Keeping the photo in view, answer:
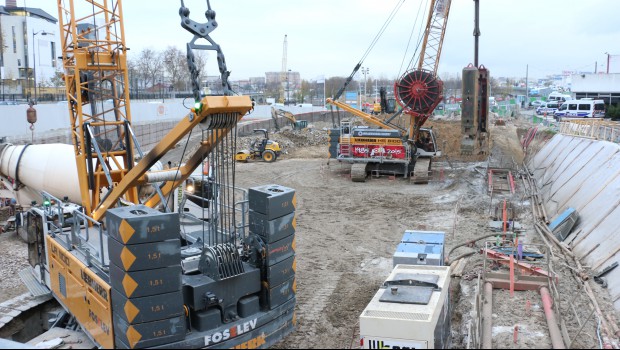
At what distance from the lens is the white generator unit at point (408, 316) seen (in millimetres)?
7434

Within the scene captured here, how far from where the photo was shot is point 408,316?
7.57 m

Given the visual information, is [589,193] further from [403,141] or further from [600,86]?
[600,86]

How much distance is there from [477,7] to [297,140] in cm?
2080

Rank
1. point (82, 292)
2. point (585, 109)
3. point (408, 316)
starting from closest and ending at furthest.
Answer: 1. point (408, 316)
2. point (82, 292)
3. point (585, 109)

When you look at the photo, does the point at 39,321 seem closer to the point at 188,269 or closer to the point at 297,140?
the point at 188,269

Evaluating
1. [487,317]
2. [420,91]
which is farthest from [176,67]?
[487,317]

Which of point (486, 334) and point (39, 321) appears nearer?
point (486, 334)

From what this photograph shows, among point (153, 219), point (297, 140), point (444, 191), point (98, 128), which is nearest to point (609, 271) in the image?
point (153, 219)

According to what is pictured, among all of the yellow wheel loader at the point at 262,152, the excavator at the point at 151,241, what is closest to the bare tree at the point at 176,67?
the yellow wheel loader at the point at 262,152

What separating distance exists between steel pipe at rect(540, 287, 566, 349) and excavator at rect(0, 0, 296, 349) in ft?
13.5

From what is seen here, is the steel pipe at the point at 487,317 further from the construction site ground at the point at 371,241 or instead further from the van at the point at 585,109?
the van at the point at 585,109

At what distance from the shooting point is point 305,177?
2897 centimetres

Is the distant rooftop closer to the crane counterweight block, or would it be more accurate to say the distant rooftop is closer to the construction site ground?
the construction site ground

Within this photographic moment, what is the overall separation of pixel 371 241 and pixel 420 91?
502 inches
